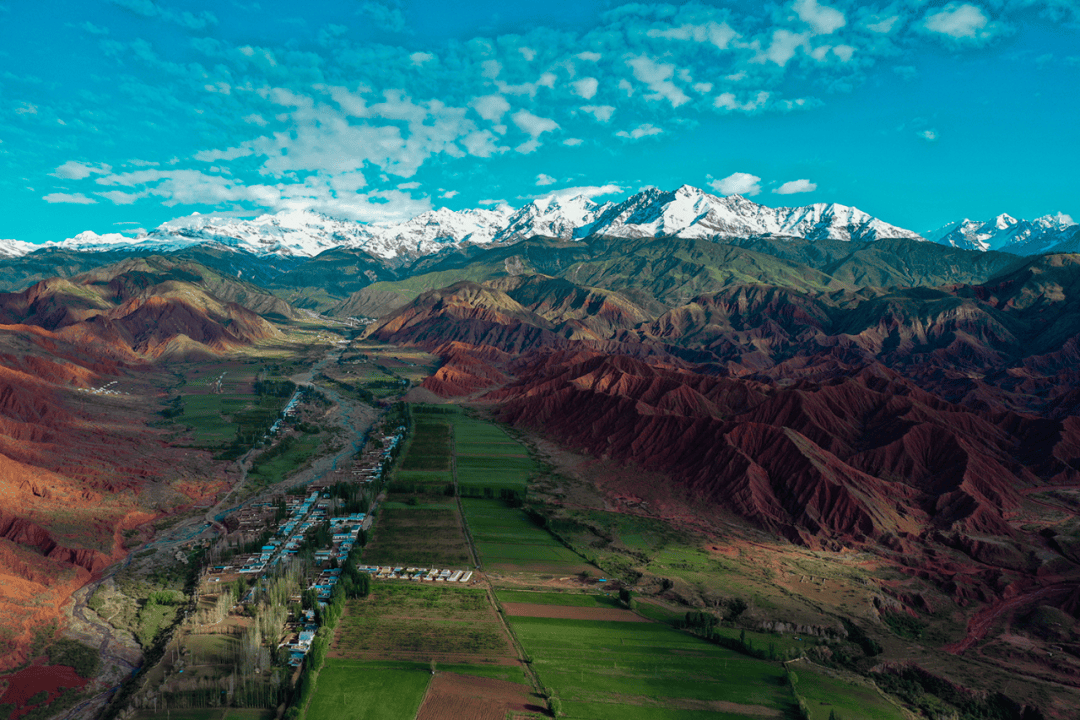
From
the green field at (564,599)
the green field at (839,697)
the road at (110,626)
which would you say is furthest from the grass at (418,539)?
the green field at (839,697)

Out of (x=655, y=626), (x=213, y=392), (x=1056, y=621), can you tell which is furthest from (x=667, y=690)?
(x=213, y=392)

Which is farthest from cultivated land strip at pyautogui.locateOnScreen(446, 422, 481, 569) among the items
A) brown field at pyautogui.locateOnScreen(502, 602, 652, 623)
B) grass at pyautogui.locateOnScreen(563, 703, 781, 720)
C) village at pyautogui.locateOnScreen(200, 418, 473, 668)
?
grass at pyautogui.locateOnScreen(563, 703, 781, 720)

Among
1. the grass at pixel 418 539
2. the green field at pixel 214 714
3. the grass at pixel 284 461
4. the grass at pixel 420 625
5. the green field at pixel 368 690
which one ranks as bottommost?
the green field at pixel 214 714

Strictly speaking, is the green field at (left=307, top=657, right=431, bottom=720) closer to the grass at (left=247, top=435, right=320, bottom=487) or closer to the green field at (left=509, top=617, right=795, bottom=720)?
the green field at (left=509, top=617, right=795, bottom=720)

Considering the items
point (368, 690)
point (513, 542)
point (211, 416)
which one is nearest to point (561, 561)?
point (513, 542)

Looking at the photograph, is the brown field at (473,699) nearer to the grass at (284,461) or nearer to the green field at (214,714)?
the green field at (214,714)

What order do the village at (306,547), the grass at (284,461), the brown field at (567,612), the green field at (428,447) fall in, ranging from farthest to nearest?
the green field at (428,447) → the grass at (284,461) → the brown field at (567,612) → the village at (306,547)

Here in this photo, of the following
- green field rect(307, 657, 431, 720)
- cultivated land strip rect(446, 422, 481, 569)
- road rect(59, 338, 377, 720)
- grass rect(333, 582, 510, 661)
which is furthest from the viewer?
cultivated land strip rect(446, 422, 481, 569)

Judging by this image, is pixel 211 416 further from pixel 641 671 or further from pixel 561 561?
pixel 641 671
